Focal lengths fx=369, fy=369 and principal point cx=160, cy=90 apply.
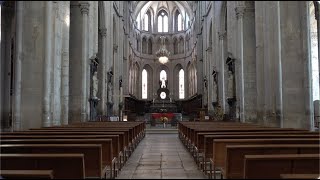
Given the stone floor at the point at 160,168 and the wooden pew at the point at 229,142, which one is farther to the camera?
the stone floor at the point at 160,168

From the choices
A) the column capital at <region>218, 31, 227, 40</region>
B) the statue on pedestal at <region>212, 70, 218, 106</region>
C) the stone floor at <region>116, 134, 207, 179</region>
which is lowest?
the stone floor at <region>116, 134, 207, 179</region>

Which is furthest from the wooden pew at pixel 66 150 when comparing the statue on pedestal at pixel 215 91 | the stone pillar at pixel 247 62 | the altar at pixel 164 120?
the altar at pixel 164 120

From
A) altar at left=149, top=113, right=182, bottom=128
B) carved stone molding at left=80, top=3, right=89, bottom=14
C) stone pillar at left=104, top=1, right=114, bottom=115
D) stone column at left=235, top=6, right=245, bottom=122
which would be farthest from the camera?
altar at left=149, top=113, right=182, bottom=128

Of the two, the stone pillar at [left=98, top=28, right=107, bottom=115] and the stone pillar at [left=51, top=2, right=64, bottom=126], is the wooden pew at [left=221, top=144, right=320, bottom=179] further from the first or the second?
the stone pillar at [left=98, top=28, right=107, bottom=115]

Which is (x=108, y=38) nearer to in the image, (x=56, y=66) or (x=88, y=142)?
(x=56, y=66)

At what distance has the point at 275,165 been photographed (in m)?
4.60

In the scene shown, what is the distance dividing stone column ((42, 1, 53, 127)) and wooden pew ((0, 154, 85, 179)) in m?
8.87

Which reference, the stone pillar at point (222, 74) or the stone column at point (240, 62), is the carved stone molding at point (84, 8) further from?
the stone pillar at point (222, 74)

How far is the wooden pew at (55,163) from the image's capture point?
4645mm

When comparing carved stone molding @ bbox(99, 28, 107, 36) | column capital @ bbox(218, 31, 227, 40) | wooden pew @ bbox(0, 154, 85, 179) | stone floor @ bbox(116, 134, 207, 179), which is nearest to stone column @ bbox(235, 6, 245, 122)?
column capital @ bbox(218, 31, 227, 40)

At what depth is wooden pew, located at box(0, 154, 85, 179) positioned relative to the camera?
464cm

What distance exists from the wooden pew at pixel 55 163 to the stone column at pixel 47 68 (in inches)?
349

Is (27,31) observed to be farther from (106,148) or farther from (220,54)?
(220,54)

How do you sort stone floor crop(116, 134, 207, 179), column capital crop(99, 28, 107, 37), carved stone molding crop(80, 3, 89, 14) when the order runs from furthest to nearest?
column capital crop(99, 28, 107, 37) → carved stone molding crop(80, 3, 89, 14) → stone floor crop(116, 134, 207, 179)
